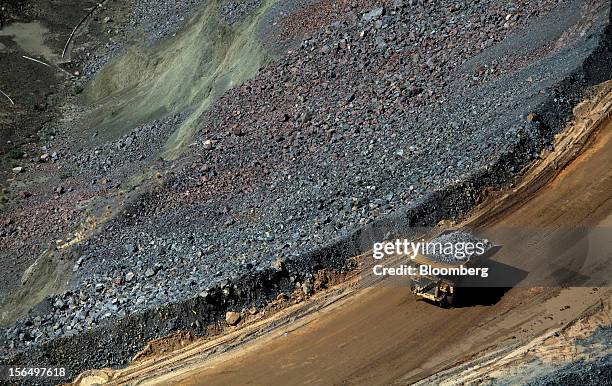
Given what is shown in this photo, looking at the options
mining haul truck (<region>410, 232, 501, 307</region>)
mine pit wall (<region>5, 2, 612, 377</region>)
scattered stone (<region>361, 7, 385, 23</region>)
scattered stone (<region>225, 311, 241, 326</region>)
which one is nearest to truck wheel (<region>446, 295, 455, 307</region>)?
mining haul truck (<region>410, 232, 501, 307</region>)

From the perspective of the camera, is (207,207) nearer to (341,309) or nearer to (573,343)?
(341,309)

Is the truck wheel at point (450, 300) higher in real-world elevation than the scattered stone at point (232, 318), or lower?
lower

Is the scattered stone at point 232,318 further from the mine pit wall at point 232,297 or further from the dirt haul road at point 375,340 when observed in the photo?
the dirt haul road at point 375,340

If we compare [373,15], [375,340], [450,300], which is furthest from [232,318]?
[373,15]

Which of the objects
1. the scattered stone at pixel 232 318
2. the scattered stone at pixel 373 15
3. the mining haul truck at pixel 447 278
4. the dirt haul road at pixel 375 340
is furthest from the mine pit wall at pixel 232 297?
the scattered stone at pixel 373 15

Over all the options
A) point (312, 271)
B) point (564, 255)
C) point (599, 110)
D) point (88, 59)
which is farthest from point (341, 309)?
point (88, 59)
